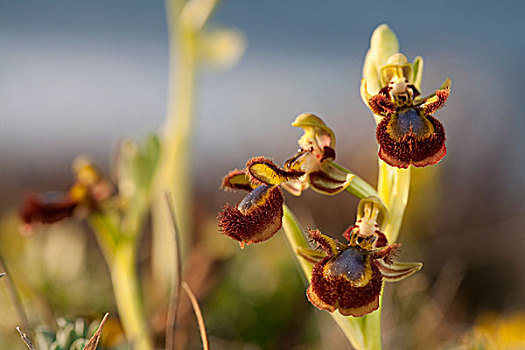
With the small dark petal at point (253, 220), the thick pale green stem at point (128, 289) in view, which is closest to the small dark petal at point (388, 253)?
the small dark petal at point (253, 220)

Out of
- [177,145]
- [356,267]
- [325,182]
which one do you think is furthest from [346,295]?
[177,145]

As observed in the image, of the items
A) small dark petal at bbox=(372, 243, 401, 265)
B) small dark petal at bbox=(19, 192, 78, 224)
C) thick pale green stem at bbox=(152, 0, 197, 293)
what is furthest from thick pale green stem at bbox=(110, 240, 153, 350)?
small dark petal at bbox=(372, 243, 401, 265)

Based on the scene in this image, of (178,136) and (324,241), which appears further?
(178,136)

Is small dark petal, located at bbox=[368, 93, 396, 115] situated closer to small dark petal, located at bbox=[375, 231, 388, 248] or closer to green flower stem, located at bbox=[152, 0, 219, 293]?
small dark petal, located at bbox=[375, 231, 388, 248]

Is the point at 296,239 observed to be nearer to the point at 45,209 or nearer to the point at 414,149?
the point at 414,149

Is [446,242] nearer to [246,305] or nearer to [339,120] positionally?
[246,305]

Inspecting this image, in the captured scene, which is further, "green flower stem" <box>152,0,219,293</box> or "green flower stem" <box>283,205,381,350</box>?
"green flower stem" <box>152,0,219,293</box>

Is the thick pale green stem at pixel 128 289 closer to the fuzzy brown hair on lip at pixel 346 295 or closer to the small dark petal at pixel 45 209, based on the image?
the small dark petal at pixel 45 209
